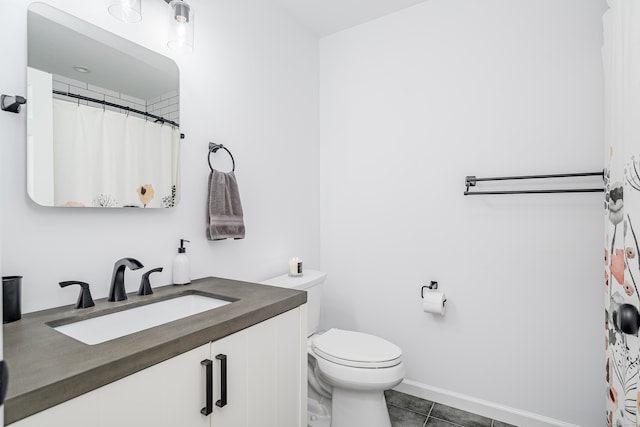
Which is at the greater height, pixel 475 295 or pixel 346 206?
pixel 346 206

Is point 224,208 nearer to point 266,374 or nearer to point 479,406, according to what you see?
point 266,374

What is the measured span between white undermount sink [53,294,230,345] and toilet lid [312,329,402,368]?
660 mm

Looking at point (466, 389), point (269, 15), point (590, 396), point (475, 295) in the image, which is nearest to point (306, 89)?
point (269, 15)

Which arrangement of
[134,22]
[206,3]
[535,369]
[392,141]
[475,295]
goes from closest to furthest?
[134,22] < [206,3] < [535,369] < [475,295] < [392,141]

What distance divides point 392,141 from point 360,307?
1170 mm

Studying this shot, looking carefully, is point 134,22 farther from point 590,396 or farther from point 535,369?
point 590,396

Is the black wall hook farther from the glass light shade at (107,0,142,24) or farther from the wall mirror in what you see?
the glass light shade at (107,0,142,24)

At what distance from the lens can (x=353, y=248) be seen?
2473mm

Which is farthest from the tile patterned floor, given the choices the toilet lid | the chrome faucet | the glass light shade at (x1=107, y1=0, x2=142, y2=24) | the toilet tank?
the glass light shade at (x1=107, y1=0, x2=142, y2=24)

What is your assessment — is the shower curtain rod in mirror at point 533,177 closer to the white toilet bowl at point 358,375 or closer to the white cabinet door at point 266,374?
the white toilet bowl at point 358,375

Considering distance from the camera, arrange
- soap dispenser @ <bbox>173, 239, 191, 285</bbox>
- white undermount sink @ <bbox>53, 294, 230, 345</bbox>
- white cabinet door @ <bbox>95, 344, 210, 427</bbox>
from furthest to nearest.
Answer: soap dispenser @ <bbox>173, 239, 191, 285</bbox> < white undermount sink @ <bbox>53, 294, 230, 345</bbox> < white cabinet door @ <bbox>95, 344, 210, 427</bbox>

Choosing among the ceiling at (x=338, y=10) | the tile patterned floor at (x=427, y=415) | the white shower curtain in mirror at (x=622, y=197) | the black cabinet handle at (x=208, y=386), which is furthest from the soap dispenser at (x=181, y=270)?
the ceiling at (x=338, y=10)

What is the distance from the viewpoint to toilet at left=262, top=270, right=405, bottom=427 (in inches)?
63.4

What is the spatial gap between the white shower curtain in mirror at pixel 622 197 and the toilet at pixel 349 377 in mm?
835
